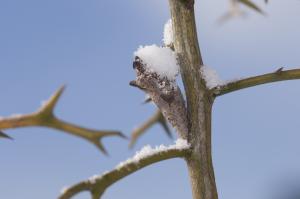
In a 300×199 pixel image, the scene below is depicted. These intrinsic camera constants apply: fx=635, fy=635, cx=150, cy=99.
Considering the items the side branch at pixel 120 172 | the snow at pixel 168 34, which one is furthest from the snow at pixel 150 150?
the snow at pixel 168 34

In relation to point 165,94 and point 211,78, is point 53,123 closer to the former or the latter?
point 165,94

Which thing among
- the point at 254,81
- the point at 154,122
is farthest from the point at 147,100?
the point at 254,81

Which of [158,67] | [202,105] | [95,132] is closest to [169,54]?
[158,67]

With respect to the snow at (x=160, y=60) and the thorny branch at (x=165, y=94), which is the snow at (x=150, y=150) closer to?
the thorny branch at (x=165, y=94)

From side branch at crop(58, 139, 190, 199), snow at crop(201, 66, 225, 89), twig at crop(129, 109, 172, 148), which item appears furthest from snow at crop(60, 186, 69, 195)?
snow at crop(201, 66, 225, 89)

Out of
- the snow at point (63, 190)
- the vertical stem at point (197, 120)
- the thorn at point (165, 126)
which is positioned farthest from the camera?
the thorn at point (165, 126)

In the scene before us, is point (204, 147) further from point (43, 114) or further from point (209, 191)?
point (43, 114)
